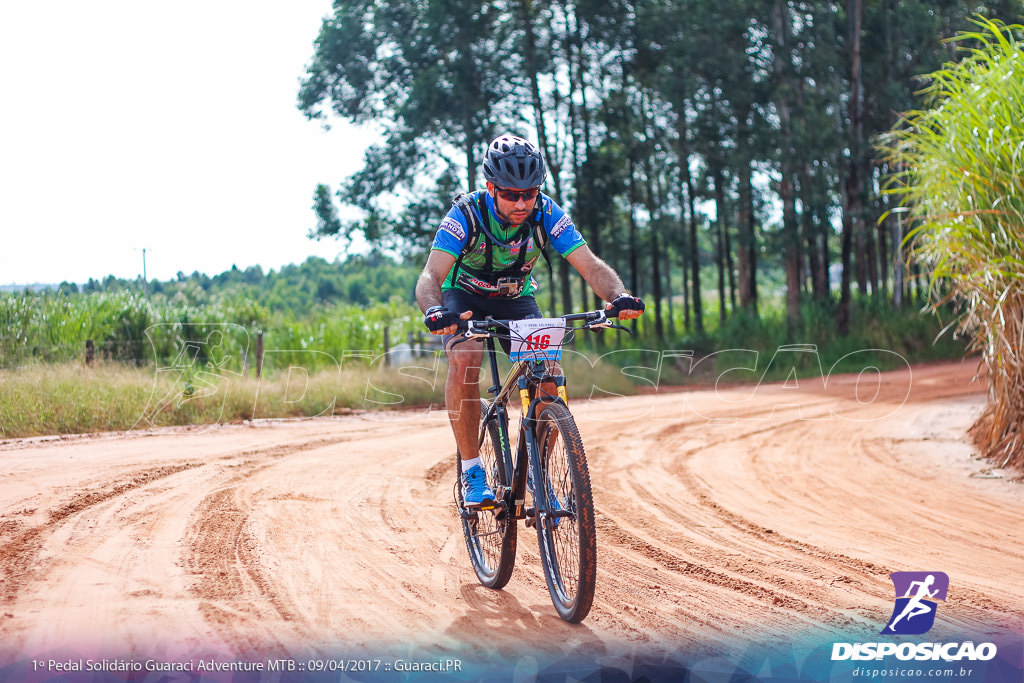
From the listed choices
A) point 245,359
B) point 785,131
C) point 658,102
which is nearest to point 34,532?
point 245,359

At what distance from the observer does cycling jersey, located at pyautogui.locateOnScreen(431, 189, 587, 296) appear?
14.3ft

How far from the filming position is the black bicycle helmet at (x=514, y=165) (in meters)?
4.09

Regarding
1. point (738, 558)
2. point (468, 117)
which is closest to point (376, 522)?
point (738, 558)

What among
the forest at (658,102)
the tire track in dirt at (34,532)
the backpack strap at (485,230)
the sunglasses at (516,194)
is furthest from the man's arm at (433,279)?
the forest at (658,102)

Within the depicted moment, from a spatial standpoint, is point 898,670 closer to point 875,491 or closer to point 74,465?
point 875,491

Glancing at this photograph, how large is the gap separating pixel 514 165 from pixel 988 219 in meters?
5.30

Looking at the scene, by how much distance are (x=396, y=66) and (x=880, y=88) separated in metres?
16.5

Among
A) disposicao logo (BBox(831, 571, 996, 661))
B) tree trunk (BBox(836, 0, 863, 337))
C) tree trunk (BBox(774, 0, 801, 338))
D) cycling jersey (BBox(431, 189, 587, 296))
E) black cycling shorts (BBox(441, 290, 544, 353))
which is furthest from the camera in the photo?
tree trunk (BBox(774, 0, 801, 338))

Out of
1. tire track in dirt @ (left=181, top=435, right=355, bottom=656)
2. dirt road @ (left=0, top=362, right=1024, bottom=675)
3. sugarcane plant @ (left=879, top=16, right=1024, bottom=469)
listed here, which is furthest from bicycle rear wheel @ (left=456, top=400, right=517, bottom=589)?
sugarcane plant @ (left=879, top=16, right=1024, bottom=469)

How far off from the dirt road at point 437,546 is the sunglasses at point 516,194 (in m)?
2.01

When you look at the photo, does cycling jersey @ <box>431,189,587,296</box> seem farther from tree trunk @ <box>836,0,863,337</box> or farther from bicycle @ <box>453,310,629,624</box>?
tree trunk @ <box>836,0,863,337</box>

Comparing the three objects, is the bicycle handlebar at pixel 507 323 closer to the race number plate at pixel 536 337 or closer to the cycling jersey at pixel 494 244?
the race number plate at pixel 536 337

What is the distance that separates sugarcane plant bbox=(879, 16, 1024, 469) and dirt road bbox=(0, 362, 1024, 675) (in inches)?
26.0

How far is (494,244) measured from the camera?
14.6 feet
